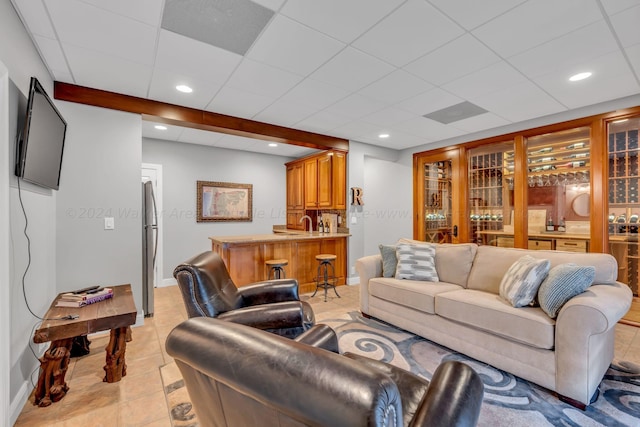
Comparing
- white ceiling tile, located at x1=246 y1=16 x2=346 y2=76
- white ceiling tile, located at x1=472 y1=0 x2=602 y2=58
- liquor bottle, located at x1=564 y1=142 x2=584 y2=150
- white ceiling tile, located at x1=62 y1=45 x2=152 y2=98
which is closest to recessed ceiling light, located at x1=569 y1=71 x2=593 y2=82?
white ceiling tile, located at x1=472 y1=0 x2=602 y2=58

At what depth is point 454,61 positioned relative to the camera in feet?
7.95

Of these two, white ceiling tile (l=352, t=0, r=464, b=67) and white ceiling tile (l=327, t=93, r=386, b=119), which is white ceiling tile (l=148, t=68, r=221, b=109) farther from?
white ceiling tile (l=352, t=0, r=464, b=67)

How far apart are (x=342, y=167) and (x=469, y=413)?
14.5 ft

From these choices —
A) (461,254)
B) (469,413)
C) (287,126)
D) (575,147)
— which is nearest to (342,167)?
(287,126)

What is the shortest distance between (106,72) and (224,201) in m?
3.12

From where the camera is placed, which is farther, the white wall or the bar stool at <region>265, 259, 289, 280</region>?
the white wall

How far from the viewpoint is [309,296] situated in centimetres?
438

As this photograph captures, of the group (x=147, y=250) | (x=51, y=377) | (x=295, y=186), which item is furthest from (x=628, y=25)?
(x=295, y=186)

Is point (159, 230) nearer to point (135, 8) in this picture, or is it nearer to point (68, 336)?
point (68, 336)

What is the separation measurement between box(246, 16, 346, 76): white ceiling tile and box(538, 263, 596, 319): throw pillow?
7.55 feet

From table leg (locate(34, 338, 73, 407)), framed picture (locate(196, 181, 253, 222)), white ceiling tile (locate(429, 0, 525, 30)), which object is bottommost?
table leg (locate(34, 338, 73, 407))

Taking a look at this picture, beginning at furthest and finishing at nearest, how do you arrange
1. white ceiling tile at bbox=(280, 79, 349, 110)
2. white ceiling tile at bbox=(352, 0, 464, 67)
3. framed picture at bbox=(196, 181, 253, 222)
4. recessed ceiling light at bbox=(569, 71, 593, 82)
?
framed picture at bbox=(196, 181, 253, 222)
white ceiling tile at bbox=(280, 79, 349, 110)
recessed ceiling light at bbox=(569, 71, 593, 82)
white ceiling tile at bbox=(352, 0, 464, 67)

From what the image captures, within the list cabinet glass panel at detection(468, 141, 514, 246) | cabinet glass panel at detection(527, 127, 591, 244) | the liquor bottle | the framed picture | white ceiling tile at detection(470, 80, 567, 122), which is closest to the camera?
white ceiling tile at detection(470, 80, 567, 122)

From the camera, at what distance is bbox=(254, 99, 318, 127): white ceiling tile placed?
344cm
